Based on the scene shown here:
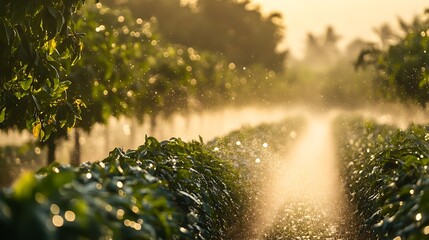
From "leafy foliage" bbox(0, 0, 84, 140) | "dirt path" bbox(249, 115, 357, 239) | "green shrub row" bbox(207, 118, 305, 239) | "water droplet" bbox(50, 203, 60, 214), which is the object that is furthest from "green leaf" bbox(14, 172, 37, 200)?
"dirt path" bbox(249, 115, 357, 239)

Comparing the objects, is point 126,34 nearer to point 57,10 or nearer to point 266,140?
point 266,140

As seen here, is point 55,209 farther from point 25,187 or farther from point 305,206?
point 305,206

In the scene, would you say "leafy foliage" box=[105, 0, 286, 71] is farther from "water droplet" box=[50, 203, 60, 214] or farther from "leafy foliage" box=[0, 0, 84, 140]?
"water droplet" box=[50, 203, 60, 214]

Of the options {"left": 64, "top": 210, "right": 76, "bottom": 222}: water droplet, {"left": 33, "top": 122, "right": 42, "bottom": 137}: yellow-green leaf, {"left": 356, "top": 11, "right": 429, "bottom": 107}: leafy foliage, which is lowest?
{"left": 64, "top": 210, "right": 76, "bottom": 222}: water droplet

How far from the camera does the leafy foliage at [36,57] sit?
6746 millimetres

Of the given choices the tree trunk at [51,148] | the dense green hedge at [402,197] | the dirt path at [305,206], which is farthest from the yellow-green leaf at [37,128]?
the tree trunk at [51,148]

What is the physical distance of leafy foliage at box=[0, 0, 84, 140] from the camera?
6.75 metres

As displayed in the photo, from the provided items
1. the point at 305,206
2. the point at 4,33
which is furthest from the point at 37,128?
the point at 305,206

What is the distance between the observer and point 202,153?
9.54 m

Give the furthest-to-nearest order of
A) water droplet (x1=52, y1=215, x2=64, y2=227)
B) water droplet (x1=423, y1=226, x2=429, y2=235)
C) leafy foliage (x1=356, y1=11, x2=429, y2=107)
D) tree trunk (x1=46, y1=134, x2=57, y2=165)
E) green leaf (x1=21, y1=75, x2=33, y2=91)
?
leafy foliage (x1=356, y1=11, x2=429, y2=107)
tree trunk (x1=46, y1=134, x2=57, y2=165)
green leaf (x1=21, y1=75, x2=33, y2=91)
water droplet (x1=423, y1=226, x2=429, y2=235)
water droplet (x1=52, y1=215, x2=64, y2=227)

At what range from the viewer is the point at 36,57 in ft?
23.6

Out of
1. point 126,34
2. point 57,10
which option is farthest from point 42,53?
point 126,34

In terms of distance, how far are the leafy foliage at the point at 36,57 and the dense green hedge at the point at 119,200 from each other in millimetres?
1428

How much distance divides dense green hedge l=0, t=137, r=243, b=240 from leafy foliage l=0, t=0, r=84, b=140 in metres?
1.43
